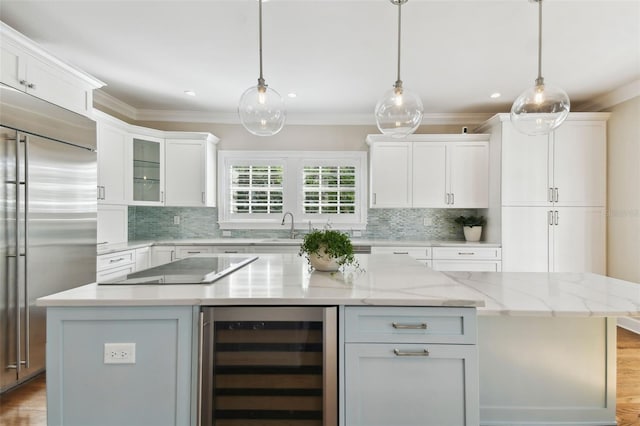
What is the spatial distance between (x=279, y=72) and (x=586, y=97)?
3.47 metres

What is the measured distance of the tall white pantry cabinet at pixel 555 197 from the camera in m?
4.02

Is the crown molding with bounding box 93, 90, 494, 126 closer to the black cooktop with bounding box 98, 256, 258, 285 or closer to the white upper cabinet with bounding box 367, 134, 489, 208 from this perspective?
the white upper cabinet with bounding box 367, 134, 489, 208

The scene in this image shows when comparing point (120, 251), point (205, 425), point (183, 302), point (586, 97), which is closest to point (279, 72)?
point (120, 251)

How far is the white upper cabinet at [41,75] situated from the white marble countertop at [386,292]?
168 centimetres

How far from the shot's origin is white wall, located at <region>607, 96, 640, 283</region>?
3.69m

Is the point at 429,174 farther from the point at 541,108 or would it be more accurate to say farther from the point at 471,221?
the point at 541,108

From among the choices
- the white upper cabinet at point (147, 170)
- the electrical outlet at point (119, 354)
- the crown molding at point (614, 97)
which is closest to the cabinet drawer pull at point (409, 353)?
the electrical outlet at point (119, 354)

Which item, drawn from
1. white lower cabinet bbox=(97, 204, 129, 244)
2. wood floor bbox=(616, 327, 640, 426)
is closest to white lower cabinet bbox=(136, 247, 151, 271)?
white lower cabinet bbox=(97, 204, 129, 244)

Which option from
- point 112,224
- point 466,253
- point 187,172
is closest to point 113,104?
point 187,172

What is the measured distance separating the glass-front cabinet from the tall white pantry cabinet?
406 centimetres

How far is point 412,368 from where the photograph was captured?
4.83 ft

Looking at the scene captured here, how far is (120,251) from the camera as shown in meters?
3.50

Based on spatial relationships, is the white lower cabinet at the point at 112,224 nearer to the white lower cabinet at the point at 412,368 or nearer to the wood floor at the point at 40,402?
the wood floor at the point at 40,402

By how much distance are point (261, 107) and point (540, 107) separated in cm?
141
